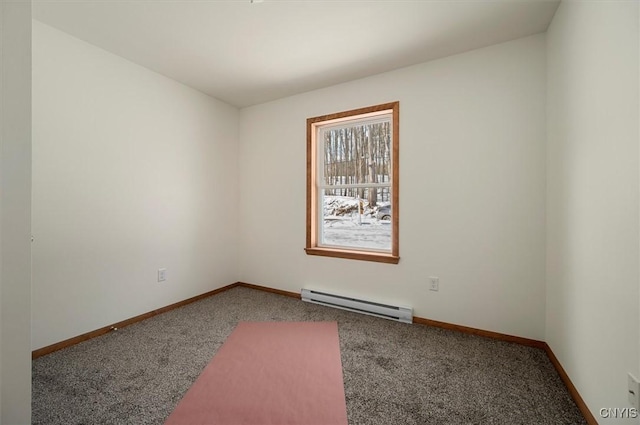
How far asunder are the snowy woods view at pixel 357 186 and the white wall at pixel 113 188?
4.88 ft

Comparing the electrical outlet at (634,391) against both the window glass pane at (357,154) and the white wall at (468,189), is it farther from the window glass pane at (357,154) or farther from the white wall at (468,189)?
the window glass pane at (357,154)

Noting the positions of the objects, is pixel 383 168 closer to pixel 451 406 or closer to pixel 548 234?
pixel 548 234

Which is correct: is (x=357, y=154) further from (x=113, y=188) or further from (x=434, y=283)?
(x=113, y=188)

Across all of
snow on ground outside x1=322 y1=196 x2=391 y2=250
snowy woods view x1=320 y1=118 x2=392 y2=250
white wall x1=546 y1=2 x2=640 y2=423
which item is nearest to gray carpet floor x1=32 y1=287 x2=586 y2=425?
white wall x1=546 y1=2 x2=640 y2=423

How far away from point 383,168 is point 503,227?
1.26m

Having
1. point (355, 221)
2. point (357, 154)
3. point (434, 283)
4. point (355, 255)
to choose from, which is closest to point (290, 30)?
point (357, 154)

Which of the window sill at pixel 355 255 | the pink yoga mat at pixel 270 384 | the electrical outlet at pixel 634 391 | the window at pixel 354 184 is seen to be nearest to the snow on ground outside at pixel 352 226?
the window at pixel 354 184

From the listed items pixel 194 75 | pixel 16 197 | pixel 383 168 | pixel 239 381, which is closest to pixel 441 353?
pixel 239 381

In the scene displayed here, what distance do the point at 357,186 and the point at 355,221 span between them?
0.41m

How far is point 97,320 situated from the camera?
8.16ft

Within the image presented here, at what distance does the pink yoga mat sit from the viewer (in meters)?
1.52

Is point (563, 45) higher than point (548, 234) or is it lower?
higher

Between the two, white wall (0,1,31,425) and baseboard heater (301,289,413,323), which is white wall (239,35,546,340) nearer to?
baseboard heater (301,289,413,323)

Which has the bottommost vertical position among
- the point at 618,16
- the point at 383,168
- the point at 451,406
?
the point at 451,406
